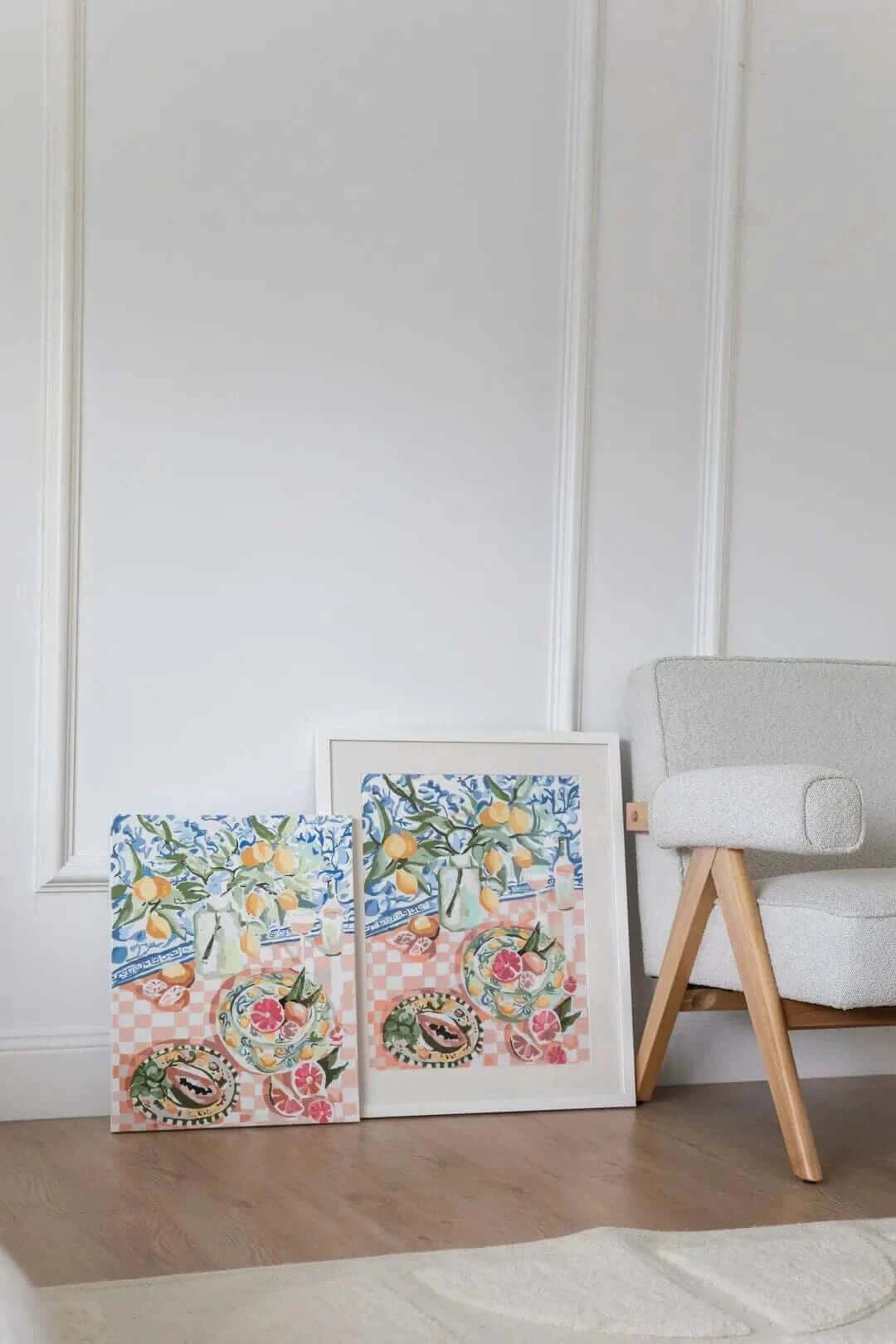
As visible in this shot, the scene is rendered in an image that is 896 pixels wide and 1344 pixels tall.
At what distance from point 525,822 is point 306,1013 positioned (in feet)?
1.88

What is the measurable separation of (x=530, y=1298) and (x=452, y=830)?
49.4 inches

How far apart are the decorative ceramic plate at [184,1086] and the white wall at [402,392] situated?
183 mm

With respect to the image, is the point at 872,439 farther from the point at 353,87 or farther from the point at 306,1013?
the point at 306,1013

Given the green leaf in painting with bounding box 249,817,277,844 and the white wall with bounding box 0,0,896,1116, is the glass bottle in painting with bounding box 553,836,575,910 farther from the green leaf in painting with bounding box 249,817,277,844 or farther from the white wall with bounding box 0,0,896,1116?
the green leaf in painting with bounding box 249,817,277,844

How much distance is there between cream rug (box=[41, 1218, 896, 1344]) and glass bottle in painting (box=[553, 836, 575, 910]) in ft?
3.38

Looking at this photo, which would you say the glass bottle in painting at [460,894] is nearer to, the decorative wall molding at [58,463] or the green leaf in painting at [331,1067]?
the green leaf in painting at [331,1067]

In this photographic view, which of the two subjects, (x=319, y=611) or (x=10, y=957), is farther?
(x=319, y=611)

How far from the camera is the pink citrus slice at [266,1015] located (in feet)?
8.13

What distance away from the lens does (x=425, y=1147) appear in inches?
90.3

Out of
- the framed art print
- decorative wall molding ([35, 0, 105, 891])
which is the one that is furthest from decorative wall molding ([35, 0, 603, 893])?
the framed art print

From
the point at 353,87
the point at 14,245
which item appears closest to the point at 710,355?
the point at 353,87

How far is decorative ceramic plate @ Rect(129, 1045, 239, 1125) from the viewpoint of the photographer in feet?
7.84

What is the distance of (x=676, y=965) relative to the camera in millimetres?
2510

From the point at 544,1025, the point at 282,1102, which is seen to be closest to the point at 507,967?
the point at 544,1025
